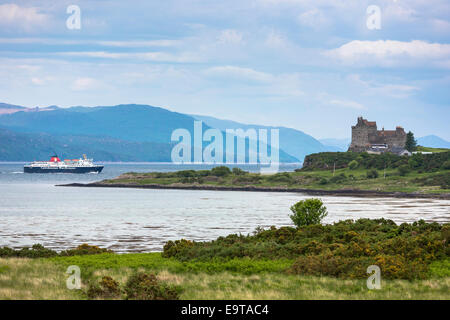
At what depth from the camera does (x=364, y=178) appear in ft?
563

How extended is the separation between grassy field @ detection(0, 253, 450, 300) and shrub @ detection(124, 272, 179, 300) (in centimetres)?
61

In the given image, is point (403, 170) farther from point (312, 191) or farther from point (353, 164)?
point (312, 191)

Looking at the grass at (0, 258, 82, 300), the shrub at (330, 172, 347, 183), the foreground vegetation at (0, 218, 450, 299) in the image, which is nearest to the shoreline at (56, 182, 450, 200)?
the shrub at (330, 172, 347, 183)

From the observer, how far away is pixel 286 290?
76.5 ft

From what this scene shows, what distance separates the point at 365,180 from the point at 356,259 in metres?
142

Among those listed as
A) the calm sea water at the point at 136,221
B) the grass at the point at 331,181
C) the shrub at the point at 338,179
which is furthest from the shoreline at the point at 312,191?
the calm sea water at the point at 136,221

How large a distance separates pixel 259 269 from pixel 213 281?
3.93m

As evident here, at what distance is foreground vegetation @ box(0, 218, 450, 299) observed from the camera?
22.5 meters

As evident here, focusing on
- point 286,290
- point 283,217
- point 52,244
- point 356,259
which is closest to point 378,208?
point 283,217

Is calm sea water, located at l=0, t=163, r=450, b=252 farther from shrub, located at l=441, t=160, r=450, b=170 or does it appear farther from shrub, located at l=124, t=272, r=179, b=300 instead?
shrub, located at l=441, t=160, r=450, b=170

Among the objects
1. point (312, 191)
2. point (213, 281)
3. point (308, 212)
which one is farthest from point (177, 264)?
point (312, 191)

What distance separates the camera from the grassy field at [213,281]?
22141 mm

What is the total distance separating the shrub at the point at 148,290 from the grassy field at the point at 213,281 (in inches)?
24.0

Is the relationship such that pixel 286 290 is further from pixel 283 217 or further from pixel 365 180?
pixel 365 180
